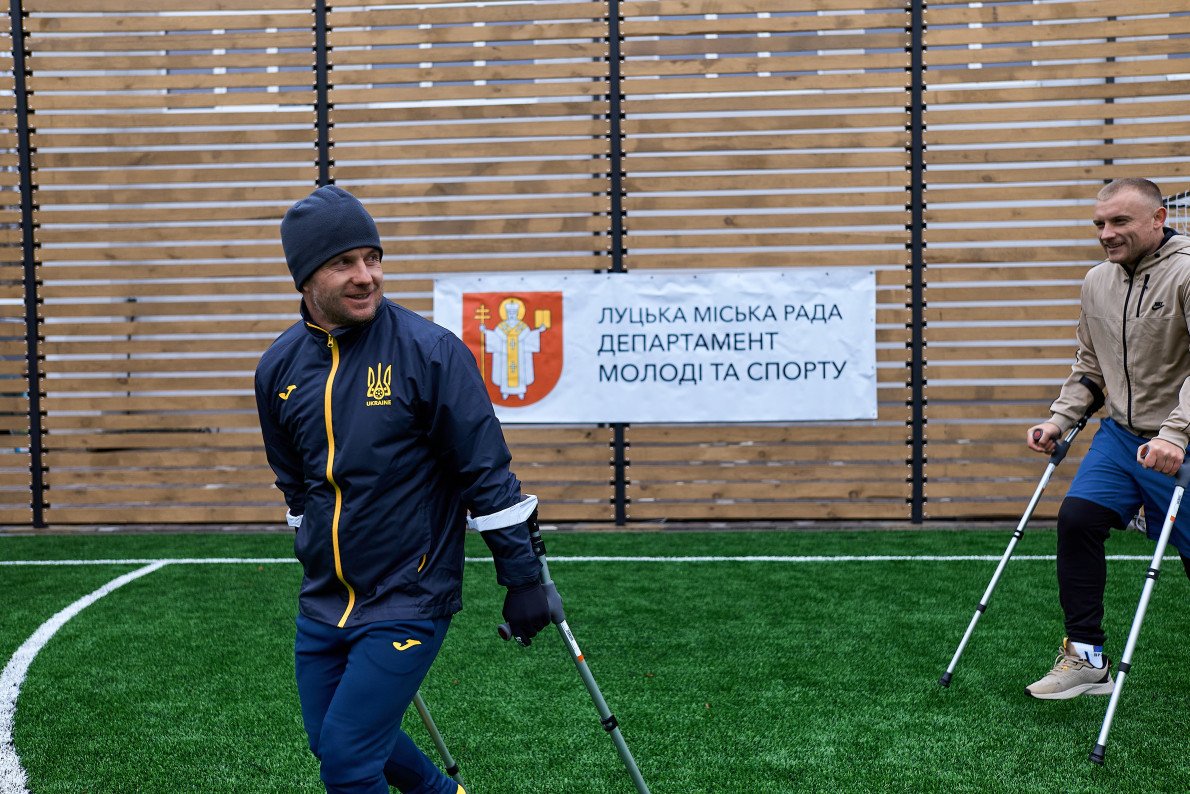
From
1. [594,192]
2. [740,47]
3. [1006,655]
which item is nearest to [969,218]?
[740,47]

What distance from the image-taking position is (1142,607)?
3.65 metres

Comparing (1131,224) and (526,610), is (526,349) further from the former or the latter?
(526,610)

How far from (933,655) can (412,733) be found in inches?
95.5

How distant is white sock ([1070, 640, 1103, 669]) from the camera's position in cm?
409

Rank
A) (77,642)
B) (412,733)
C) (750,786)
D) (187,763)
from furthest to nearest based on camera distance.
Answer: (77,642) → (412,733) → (187,763) → (750,786)

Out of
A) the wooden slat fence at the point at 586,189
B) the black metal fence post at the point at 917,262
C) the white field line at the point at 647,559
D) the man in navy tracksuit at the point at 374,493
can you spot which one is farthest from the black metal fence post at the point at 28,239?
the man in navy tracksuit at the point at 374,493

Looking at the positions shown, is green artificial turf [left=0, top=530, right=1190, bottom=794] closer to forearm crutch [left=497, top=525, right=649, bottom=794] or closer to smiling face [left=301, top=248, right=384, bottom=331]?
forearm crutch [left=497, top=525, right=649, bottom=794]

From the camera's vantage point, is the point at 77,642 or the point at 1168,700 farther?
the point at 77,642

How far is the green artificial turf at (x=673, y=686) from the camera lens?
3594 millimetres

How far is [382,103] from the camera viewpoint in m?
8.93

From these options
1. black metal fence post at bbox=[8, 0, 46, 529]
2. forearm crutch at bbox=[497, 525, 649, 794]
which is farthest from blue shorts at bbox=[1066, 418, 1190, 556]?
black metal fence post at bbox=[8, 0, 46, 529]

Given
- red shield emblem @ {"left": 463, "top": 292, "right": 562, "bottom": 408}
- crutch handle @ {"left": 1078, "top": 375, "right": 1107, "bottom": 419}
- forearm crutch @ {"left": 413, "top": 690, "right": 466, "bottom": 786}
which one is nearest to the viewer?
forearm crutch @ {"left": 413, "top": 690, "right": 466, "bottom": 786}

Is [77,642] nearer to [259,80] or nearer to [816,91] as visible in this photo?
[259,80]

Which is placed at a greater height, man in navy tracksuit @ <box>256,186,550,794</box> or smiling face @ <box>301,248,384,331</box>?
smiling face @ <box>301,248,384,331</box>
